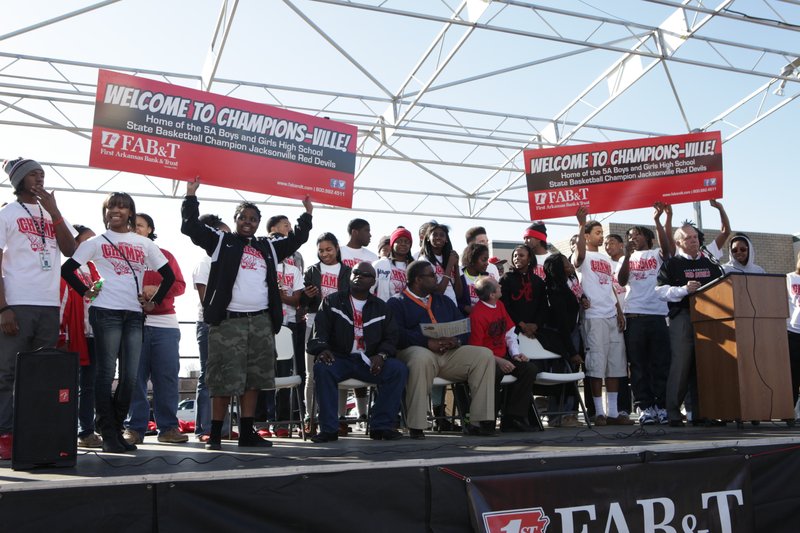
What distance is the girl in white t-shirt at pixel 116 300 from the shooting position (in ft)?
14.9

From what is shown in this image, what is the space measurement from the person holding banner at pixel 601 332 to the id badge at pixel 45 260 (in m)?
4.59

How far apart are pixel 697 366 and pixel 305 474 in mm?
4260

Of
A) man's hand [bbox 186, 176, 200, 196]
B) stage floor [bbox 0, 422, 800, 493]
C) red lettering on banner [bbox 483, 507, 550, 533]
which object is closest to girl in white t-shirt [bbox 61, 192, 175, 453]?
stage floor [bbox 0, 422, 800, 493]

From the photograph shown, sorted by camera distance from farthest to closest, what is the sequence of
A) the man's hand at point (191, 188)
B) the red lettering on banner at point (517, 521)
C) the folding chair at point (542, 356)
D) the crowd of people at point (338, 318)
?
1. the folding chair at point (542, 356)
2. the man's hand at point (191, 188)
3. the crowd of people at point (338, 318)
4. the red lettering on banner at point (517, 521)

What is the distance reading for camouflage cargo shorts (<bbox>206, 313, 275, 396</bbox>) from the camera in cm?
470

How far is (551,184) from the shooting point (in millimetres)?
7801

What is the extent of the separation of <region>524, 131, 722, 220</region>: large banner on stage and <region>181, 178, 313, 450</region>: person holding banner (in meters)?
3.67

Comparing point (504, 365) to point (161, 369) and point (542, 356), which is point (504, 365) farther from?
point (161, 369)

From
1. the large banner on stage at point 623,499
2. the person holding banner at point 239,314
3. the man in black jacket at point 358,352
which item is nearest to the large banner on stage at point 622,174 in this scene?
the man in black jacket at point 358,352

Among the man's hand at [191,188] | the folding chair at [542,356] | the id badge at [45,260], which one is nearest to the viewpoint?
the id badge at [45,260]

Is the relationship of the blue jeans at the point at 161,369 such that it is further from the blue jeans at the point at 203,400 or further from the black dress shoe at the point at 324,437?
the black dress shoe at the point at 324,437

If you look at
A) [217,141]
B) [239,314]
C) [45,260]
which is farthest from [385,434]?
[217,141]

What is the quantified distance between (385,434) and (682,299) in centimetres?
299

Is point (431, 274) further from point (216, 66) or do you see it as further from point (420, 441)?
point (216, 66)
